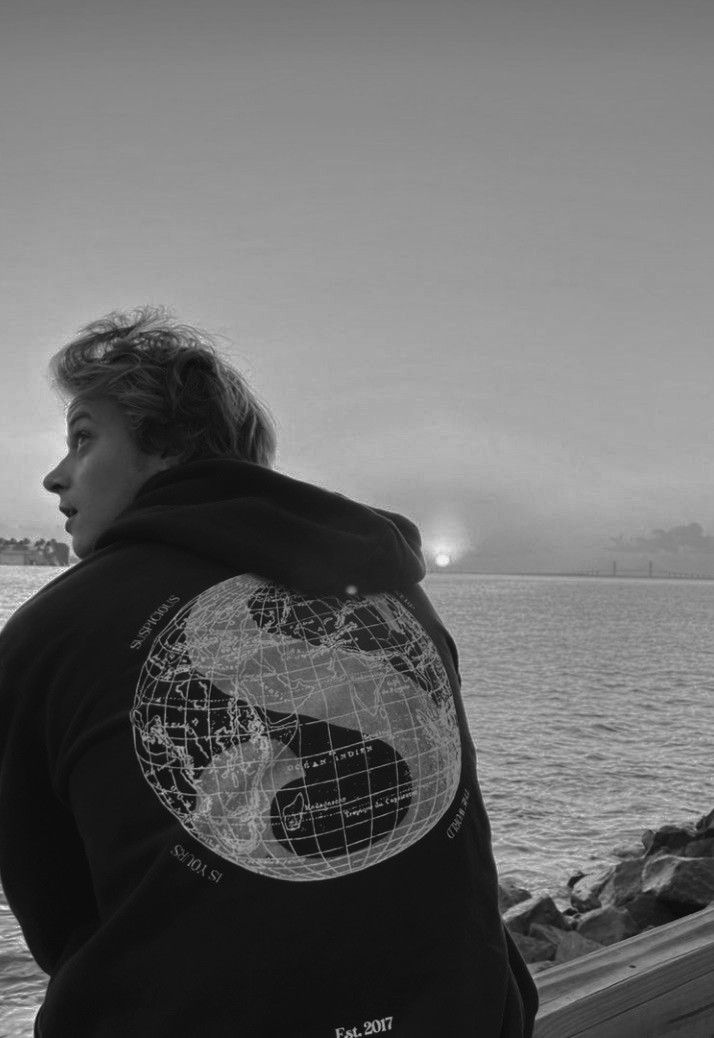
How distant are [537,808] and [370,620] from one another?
14012 millimetres

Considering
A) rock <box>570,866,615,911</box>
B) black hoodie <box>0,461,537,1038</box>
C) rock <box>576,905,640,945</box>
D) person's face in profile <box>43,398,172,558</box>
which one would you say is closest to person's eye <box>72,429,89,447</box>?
person's face in profile <box>43,398,172,558</box>

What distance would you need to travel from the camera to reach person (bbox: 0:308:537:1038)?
148cm

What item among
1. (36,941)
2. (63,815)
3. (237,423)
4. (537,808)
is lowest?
(537,808)

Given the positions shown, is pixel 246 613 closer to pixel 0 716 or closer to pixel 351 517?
pixel 351 517

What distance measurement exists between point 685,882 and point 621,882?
1.89 metres

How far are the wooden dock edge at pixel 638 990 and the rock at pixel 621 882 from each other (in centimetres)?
660

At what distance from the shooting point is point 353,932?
5.01 ft

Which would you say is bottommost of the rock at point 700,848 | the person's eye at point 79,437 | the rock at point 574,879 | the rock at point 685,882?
the rock at point 574,879

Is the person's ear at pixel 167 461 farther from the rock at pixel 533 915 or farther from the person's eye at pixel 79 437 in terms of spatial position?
the rock at pixel 533 915

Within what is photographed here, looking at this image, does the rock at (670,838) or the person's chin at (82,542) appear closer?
the person's chin at (82,542)

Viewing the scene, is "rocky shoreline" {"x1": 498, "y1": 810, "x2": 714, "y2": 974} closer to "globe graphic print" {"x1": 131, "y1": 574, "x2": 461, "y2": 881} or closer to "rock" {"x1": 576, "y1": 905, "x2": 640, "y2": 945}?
"rock" {"x1": 576, "y1": 905, "x2": 640, "y2": 945}

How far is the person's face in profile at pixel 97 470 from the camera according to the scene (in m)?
1.98

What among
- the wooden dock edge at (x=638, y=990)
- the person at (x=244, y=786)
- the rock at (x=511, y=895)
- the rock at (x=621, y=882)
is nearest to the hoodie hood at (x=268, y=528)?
the person at (x=244, y=786)

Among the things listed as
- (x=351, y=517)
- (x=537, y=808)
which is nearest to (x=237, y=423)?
(x=351, y=517)
